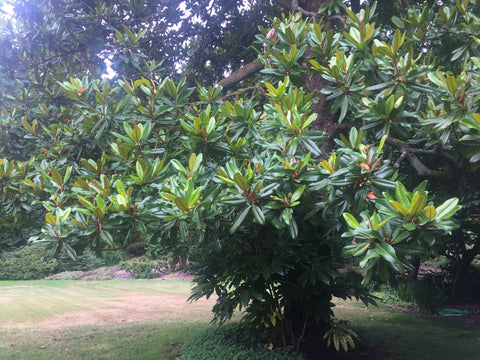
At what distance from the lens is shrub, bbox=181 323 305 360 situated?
178 inches

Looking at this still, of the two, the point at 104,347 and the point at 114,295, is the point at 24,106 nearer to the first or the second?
the point at 104,347

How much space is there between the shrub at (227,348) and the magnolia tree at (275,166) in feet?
1.58

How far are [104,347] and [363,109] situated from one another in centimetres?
533

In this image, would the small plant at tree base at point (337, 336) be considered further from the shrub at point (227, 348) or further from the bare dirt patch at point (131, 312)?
the bare dirt patch at point (131, 312)

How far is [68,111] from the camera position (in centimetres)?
421

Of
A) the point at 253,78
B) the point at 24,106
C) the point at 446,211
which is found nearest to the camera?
the point at 446,211

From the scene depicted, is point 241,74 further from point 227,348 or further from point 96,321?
point 96,321

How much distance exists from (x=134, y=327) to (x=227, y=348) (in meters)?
3.16

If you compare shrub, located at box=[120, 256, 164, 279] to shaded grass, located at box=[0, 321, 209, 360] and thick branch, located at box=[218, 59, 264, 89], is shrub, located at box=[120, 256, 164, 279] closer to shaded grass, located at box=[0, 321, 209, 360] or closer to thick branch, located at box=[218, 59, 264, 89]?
shaded grass, located at box=[0, 321, 209, 360]

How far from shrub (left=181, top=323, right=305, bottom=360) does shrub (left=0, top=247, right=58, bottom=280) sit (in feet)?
35.6

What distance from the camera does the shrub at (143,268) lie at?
14.8 m

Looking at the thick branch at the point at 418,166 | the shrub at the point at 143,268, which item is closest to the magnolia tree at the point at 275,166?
the thick branch at the point at 418,166

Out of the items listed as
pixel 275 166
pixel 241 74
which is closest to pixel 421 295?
pixel 241 74

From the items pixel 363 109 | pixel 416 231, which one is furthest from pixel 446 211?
pixel 363 109
